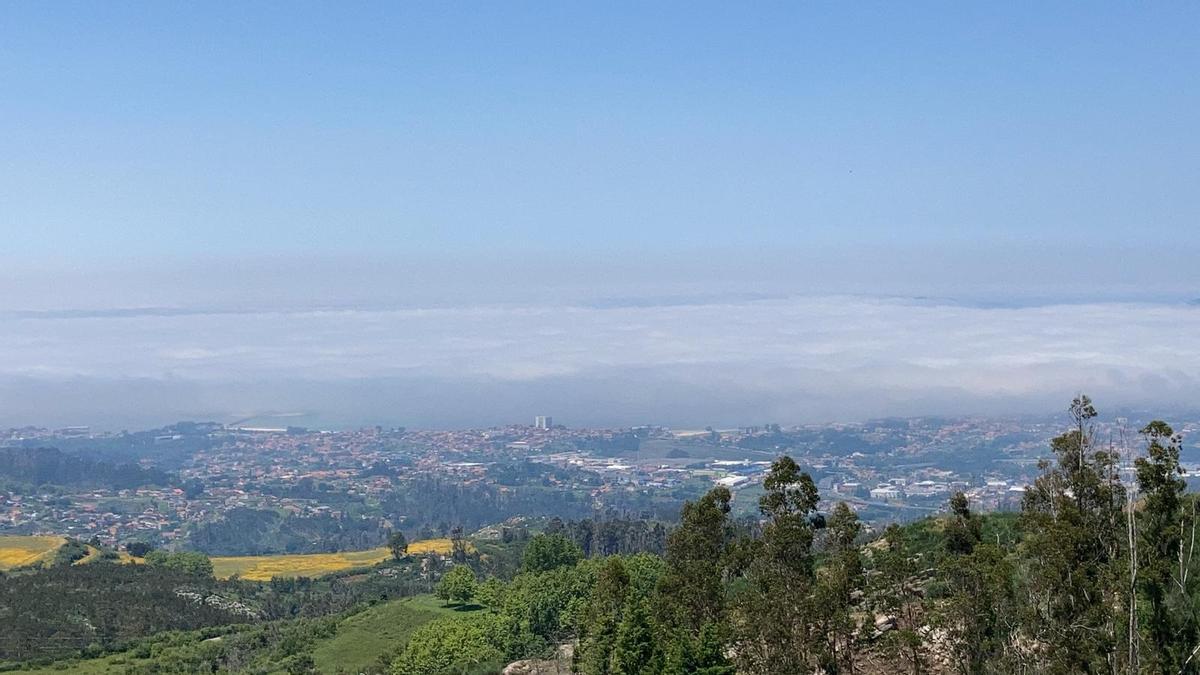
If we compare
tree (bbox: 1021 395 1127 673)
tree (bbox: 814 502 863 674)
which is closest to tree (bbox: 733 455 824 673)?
tree (bbox: 814 502 863 674)

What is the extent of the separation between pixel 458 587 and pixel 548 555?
6.05 meters

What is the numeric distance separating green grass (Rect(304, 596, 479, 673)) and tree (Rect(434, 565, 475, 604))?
29.8 inches

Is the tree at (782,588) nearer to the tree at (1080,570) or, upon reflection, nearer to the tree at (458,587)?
the tree at (1080,570)

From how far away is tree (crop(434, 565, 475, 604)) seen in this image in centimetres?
7388

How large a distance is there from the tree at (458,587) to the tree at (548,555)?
3.76 meters

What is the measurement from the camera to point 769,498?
A: 105 ft

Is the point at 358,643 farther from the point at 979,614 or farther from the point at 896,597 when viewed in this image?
the point at 979,614

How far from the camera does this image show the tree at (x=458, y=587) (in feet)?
242

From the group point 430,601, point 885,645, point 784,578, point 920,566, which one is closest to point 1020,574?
point 885,645

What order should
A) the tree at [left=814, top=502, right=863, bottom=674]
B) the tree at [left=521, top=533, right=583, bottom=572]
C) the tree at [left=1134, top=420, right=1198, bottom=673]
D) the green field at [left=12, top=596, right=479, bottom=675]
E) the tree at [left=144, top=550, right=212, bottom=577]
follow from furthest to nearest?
1. the tree at [left=144, top=550, right=212, bottom=577]
2. the tree at [left=521, top=533, right=583, bottom=572]
3. the green field at [left=12, top=596, right=479, bottom=675]
4. the tree at [left=814, top=502, right=863, bottom=674]
5. the tree at [left=1134, top=420, right=1198, bottom=673]

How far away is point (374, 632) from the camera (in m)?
69.7

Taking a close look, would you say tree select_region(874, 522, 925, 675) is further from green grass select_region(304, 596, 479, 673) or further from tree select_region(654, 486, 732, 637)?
green grass select_region(304, 596, 479, 673)

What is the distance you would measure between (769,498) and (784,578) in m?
2.32

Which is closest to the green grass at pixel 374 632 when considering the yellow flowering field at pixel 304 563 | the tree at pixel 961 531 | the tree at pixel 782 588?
the tree at pixel 782 588
